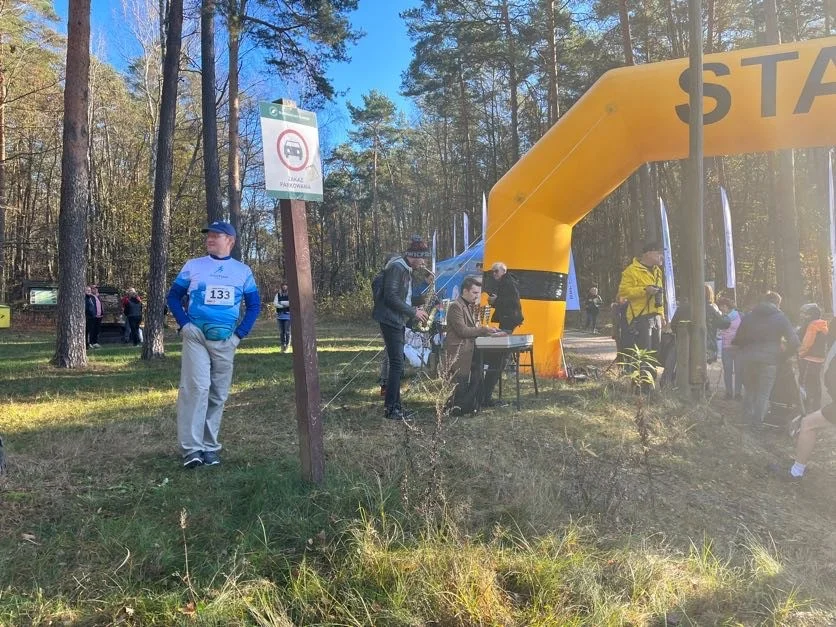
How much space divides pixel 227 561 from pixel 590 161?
6.29 m

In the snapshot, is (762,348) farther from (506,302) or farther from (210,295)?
(210,295)

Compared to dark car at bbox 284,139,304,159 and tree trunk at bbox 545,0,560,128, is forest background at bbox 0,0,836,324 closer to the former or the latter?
tree trunk at bbox 545,0,560,128

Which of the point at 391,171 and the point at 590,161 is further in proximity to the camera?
the point at 391,171

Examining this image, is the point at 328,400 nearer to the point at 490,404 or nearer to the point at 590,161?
the point at 490,404

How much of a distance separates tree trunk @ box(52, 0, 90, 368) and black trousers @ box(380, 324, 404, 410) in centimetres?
635

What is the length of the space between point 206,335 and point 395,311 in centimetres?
190

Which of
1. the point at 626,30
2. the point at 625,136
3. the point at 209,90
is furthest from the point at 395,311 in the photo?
the point at 626,30

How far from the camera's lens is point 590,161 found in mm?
7188

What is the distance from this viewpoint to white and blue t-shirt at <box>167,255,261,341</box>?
3.94 m

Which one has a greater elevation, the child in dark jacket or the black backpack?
the black backpack

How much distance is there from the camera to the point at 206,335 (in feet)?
13.0

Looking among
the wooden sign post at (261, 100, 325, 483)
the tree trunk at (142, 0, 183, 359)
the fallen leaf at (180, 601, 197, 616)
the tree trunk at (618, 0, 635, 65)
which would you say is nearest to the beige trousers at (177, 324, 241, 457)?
the wooden sign post at (261, 100, 325, 483)

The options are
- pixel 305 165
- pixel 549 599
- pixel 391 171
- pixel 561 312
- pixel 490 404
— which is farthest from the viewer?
pixel 391 171

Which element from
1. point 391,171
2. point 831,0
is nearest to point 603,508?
point 831,0
